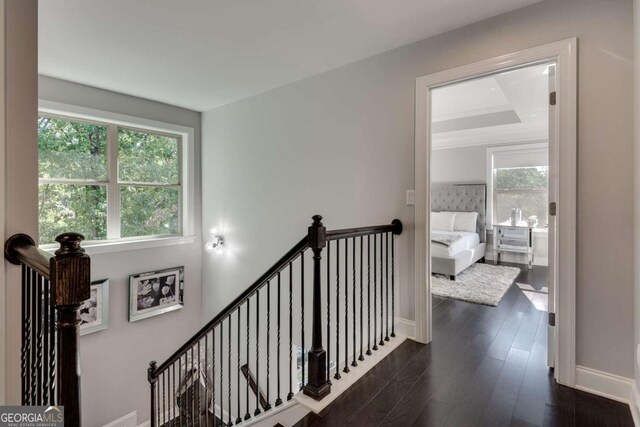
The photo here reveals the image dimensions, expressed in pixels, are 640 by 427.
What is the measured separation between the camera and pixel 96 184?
3.73 meters

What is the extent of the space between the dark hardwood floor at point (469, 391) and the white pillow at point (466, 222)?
10.9ft

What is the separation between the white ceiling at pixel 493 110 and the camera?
331 cm

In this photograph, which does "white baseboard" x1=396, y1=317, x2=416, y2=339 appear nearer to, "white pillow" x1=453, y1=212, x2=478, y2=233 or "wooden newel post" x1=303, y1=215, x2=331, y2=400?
"wooden newel post" x1=303, y1=215, x2=331, y2=400

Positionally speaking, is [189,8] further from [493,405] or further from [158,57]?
[493,405]

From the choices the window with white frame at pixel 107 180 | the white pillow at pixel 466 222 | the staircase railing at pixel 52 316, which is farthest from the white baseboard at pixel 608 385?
the window with white frame at pixel 107 180

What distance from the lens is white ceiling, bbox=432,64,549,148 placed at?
3.31 m

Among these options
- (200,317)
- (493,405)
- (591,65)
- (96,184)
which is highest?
(591,65)

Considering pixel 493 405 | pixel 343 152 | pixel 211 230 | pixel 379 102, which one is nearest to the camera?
pixel 493 405

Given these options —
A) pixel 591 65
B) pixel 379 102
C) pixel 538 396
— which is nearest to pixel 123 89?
pixel 379 102

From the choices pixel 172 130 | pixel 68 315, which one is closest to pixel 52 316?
pixel 68 315

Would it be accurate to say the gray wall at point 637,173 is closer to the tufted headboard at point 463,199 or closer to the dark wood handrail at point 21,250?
the dark wood handrail at point 21,250

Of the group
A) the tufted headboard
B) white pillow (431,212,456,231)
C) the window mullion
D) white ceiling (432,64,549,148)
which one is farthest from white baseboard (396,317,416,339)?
the tufted headboard

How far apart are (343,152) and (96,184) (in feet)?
9.93

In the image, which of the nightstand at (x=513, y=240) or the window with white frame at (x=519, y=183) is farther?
the window with white frame at (x=519, y=183)
